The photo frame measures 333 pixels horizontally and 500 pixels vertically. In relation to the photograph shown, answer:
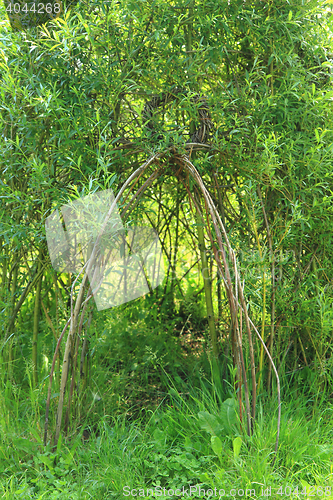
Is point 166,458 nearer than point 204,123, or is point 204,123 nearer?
point 166,458

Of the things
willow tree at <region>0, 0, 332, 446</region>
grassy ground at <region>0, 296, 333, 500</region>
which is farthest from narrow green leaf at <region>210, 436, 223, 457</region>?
willow tree at <region>0, 0, 332, 446</region>

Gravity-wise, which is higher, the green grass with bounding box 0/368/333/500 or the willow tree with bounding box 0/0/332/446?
the willow tree with bounding box 0/0/332/446

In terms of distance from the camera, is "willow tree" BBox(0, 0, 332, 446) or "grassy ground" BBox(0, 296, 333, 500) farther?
"willow tree" BBox(0, 0, 332, 446)

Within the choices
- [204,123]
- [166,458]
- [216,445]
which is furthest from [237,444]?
[204,123]

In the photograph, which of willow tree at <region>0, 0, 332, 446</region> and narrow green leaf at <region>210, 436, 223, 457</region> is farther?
willow tree at <region>0, 0, 332, 446</region>

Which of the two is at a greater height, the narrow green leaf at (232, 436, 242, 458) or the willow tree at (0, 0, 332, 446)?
the willow tree at (0, 0, 332, 446)

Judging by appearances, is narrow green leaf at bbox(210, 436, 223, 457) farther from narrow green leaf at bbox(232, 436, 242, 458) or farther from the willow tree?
the willow tree

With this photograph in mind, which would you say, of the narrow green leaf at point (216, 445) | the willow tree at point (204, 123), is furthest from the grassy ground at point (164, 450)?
the willow tree at point (204, 123)

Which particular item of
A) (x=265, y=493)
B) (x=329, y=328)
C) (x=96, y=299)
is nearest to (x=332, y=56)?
(x=329, y=328)

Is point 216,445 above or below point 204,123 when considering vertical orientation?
below

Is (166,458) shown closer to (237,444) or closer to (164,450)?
(164,450)

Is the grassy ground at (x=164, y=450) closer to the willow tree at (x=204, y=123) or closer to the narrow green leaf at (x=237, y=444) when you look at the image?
the narrow green leaf at (x=237, y=444)

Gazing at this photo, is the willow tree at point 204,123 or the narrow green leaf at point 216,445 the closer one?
the narrow green leaf at point 216,445

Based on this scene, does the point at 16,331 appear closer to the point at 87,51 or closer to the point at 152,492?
the point at 152,492
